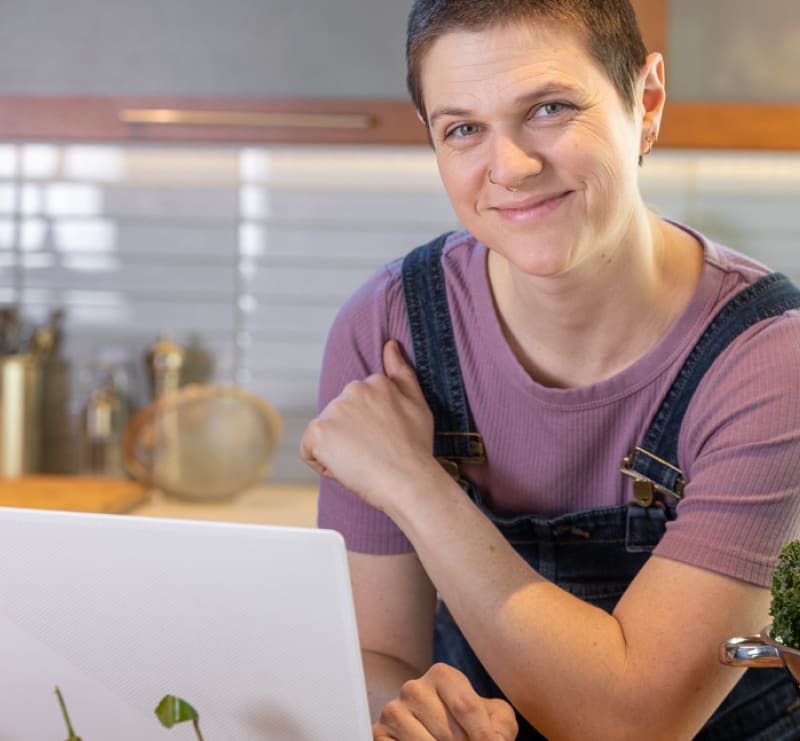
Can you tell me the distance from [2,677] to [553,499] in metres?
0.59

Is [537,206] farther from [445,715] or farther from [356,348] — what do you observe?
[445,715]

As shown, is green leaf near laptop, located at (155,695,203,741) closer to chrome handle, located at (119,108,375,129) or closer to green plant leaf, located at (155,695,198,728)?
green plant leaf, located at (155,695,198,728)

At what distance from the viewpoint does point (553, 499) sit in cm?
117

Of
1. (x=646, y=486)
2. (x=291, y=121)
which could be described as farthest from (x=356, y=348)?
(x=291, y=121)

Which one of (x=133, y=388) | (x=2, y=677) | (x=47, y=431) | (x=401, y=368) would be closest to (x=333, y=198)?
(x=133, y=388)

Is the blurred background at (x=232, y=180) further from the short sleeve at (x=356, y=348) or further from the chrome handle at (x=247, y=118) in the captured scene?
the short sleeve at (x=356, y=348)

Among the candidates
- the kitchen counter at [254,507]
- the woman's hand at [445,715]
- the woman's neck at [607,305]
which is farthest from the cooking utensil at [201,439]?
Answer: the woman's hand at [445,715]

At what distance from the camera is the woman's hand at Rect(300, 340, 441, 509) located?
3.48ft

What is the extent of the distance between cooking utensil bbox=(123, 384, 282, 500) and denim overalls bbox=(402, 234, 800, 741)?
1.46 metres

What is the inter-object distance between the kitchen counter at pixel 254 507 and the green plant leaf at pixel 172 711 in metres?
1.80

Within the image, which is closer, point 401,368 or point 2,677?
point 2,677

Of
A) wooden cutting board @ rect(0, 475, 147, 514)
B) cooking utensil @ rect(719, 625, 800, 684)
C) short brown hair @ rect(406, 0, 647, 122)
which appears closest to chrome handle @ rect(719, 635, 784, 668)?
cooking utensil @ rect(719, 625, 800, 684)

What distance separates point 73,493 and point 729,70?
1544 millimetres

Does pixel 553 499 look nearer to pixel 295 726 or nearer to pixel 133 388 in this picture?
pixel 295 726
